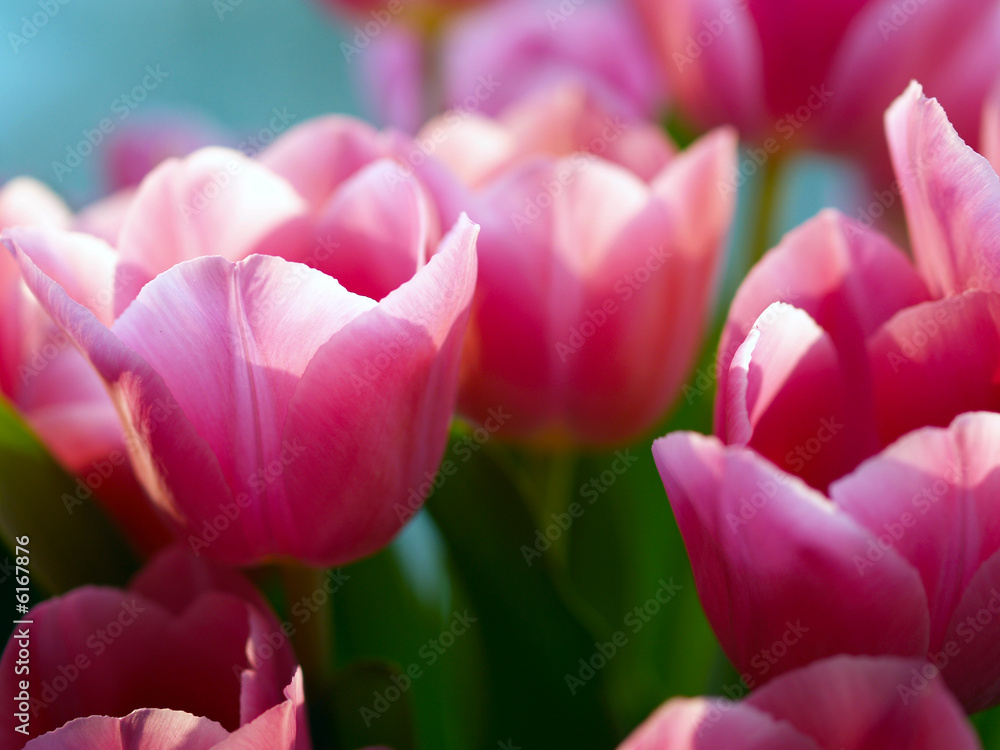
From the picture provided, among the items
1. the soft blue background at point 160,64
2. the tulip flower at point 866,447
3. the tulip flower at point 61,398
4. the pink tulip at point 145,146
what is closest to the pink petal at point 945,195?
the tulip flower at point 866,447

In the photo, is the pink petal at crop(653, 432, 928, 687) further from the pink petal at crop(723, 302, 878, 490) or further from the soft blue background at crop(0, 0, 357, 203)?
the soft blue background at crop(0, 0, 357, 203)

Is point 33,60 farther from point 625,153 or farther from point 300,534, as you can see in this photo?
point 300,534

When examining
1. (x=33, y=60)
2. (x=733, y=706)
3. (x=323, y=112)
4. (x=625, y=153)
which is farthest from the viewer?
(x=323, y=112)

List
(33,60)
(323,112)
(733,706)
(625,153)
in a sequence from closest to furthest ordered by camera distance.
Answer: (733,706) → (625,153) → (33,60) → (323,112)

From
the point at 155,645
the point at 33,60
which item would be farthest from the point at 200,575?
the point at 33,60

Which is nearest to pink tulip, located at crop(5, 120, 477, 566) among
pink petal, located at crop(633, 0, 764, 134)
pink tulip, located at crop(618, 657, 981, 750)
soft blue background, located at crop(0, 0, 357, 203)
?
pink tulip, located at crop(618, 657, 981, 750)

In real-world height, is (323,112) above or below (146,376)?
below

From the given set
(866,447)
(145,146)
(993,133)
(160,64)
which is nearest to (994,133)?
(993,133)
